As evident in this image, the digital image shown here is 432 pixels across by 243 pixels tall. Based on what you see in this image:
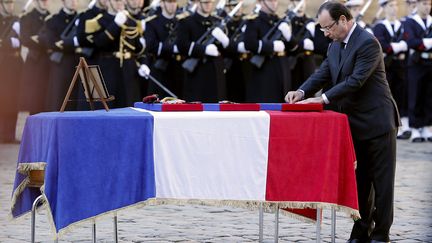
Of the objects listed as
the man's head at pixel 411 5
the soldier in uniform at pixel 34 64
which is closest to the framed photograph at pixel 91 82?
the soldier in uniform at pixel 34 64

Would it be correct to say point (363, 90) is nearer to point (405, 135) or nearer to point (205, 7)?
point (205, 7)

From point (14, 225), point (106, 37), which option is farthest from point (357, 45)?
point (106, 37)

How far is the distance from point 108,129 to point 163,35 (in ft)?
25.8

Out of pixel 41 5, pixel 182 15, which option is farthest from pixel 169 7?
pixel 41 5

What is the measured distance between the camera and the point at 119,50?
1364 cm

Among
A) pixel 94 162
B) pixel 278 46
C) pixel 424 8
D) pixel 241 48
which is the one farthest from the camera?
pixel 424 8

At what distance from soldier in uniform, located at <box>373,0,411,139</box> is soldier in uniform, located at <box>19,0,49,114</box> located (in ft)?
16.3

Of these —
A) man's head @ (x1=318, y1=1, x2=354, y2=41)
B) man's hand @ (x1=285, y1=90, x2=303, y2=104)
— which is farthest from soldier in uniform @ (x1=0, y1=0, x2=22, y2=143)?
man's head @ (x1=318, y1=1, x2=354, y2=41)

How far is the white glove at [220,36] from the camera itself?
48.1 ft

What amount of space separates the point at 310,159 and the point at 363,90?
0.77 metres

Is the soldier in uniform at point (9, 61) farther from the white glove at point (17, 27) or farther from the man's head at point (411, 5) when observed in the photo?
the man's head at point (411, 5)

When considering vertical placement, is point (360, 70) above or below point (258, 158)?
above

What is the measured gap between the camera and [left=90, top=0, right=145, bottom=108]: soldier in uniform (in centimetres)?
1345

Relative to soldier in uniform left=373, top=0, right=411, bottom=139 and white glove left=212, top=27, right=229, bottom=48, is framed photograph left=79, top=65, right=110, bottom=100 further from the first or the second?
soldier in uniform left=373, top=0, right=411, bottom=139
